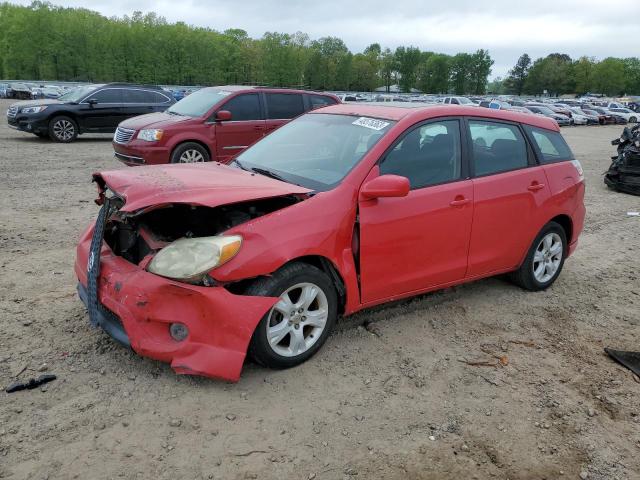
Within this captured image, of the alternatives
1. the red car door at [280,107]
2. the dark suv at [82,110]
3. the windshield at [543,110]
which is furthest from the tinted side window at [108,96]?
the windshield at [543,110]

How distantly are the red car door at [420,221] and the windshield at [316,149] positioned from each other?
0.24 metres

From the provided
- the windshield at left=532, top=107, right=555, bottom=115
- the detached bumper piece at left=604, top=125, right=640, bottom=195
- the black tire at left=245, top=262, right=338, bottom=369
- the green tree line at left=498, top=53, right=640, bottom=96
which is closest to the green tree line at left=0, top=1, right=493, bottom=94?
the green tree line at left=498, top=53, right=640, bottom=96

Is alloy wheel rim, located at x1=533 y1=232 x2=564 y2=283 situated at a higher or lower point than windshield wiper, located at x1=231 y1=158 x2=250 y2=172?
lower

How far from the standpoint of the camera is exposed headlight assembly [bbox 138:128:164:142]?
9.34m

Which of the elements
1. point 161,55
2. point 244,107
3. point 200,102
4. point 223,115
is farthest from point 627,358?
point 161,55

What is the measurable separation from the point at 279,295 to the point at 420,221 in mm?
1266

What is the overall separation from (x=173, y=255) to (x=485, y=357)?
229 cm

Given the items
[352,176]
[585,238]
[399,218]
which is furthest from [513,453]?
[585,238]

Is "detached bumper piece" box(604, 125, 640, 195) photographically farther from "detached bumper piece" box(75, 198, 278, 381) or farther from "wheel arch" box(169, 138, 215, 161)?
"detached bumper piece" box(75, 198, 278, 381)

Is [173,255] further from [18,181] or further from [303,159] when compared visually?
[18,181]

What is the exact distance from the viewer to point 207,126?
9.70 meters

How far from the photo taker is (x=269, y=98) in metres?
10.4

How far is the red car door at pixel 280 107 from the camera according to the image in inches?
407

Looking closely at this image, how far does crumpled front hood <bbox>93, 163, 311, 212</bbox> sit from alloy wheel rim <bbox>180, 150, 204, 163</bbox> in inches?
225
